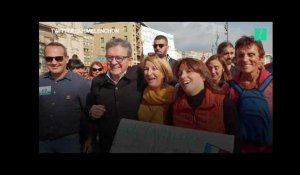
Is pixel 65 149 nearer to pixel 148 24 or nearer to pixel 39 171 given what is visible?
pixel 39 171

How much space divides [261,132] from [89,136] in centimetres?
256

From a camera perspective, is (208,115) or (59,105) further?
(59,105)

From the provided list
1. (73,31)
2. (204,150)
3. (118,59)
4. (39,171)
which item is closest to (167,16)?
(118,59)

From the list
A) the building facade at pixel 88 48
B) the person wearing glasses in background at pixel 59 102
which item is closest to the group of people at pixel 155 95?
the person wearing glasses in background at pixel 59 102

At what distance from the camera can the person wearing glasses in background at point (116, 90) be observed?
4836 millimetres

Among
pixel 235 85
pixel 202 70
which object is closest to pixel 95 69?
pixel 202 70

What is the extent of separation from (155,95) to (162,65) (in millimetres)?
454

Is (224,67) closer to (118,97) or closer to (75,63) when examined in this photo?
(118,97)

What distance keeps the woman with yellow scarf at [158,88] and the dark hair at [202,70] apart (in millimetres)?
193

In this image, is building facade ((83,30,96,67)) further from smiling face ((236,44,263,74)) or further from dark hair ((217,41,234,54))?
smiling face ((236,44,263,74))

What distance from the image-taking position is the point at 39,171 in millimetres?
4980

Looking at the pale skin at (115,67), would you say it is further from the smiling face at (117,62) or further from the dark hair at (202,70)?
the dark hair at (202,70)

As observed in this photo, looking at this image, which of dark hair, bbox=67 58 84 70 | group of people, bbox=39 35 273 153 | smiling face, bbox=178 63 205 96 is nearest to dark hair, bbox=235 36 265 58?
group of people, bbox=39 35 273 153

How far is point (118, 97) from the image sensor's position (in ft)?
15.8
